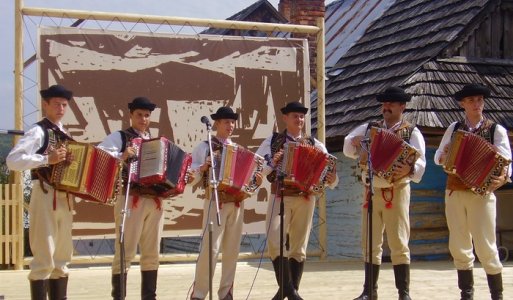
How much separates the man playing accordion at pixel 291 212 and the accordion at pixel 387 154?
1.59 ft

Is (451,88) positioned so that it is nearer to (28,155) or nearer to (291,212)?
(291,212)

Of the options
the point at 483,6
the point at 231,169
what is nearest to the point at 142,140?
the point at 231,169

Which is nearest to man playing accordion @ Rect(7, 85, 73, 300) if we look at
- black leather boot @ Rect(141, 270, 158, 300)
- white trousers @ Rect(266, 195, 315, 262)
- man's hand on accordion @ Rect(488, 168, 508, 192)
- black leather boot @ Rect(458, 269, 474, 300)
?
black leather boot @ Rect(141, 270, 158, 300)

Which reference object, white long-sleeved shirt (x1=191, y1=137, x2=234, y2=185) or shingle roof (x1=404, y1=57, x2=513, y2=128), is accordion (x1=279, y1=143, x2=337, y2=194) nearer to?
white long-sleeved shirt (x1=191, y1=137, x2=234, y2=185)

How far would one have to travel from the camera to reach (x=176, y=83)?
10.8 metres

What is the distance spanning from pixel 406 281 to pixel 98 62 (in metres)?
5.21

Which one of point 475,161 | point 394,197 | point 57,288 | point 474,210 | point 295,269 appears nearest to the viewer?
point 57,288

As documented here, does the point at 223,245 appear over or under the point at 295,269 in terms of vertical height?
over

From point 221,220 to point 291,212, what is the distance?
700 mm

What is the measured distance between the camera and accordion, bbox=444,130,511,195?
6.77m

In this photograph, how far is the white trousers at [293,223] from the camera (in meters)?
7.34

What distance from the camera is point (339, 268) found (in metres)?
10.5

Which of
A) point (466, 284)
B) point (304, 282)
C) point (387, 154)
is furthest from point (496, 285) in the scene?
point (304, 282)

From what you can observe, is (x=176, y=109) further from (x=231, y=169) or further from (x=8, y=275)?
(x=231, y=169)
